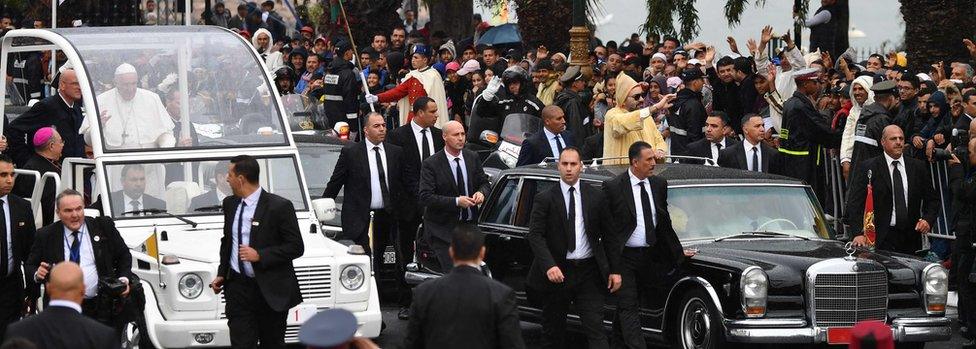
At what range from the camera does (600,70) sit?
2398 cm

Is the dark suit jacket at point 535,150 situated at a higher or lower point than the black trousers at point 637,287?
higher

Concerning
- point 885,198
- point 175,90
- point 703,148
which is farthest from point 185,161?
point 885,198

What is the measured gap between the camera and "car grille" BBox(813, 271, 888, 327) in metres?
12.8

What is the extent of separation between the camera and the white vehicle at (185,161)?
12.9 m

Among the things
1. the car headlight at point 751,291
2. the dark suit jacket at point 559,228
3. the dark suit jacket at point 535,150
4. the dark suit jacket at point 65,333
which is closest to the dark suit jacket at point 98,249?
the dark suit jacket at point 559,228

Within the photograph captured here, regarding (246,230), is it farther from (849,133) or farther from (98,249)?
(849,133)

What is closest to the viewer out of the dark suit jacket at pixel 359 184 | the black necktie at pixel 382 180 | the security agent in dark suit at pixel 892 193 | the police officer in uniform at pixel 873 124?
the security agent in dark suit at pixel 892 193

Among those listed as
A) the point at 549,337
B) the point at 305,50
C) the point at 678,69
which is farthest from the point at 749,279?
the point at 305,50

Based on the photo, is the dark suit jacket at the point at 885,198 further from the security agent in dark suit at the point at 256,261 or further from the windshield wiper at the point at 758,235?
the security agent in dark suit at the point at 256,261

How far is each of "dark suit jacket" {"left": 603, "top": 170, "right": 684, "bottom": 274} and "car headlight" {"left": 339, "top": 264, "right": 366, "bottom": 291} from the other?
1.82 meters

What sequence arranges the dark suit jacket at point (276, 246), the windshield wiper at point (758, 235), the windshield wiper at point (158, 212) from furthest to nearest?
the windshield wiper at point (158, 212) → the windshield wiper at point (758, 235) → the dark suit jacket at point (276, 246)

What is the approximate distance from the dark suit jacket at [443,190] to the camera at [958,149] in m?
4.03

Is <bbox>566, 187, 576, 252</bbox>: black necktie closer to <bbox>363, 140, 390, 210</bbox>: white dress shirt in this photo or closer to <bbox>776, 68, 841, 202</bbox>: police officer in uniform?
<bbox>363, 140, 390, 210</bbox>: white dress shirt

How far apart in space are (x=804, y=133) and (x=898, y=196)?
3.13 metres
